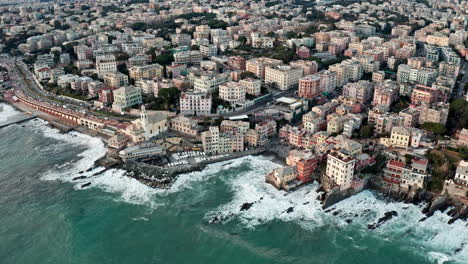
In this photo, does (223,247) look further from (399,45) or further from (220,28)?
(220,28)

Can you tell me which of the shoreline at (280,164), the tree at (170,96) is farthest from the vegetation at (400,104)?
the tree at (170,96)

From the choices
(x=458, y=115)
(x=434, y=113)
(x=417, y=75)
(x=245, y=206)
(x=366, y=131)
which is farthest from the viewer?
(x=417, y=75)

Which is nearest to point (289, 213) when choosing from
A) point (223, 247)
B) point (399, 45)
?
point (223, 247)

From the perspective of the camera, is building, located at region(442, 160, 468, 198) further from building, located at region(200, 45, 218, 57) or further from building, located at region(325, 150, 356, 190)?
building, located at region(200, 45, 218, 57)

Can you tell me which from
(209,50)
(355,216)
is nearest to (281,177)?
(355,216)

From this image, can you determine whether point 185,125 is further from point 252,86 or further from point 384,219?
point 384,219

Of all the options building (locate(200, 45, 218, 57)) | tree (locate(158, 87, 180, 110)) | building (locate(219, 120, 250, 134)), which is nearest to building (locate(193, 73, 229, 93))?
tree (locate(158, 87, 180, 110))
